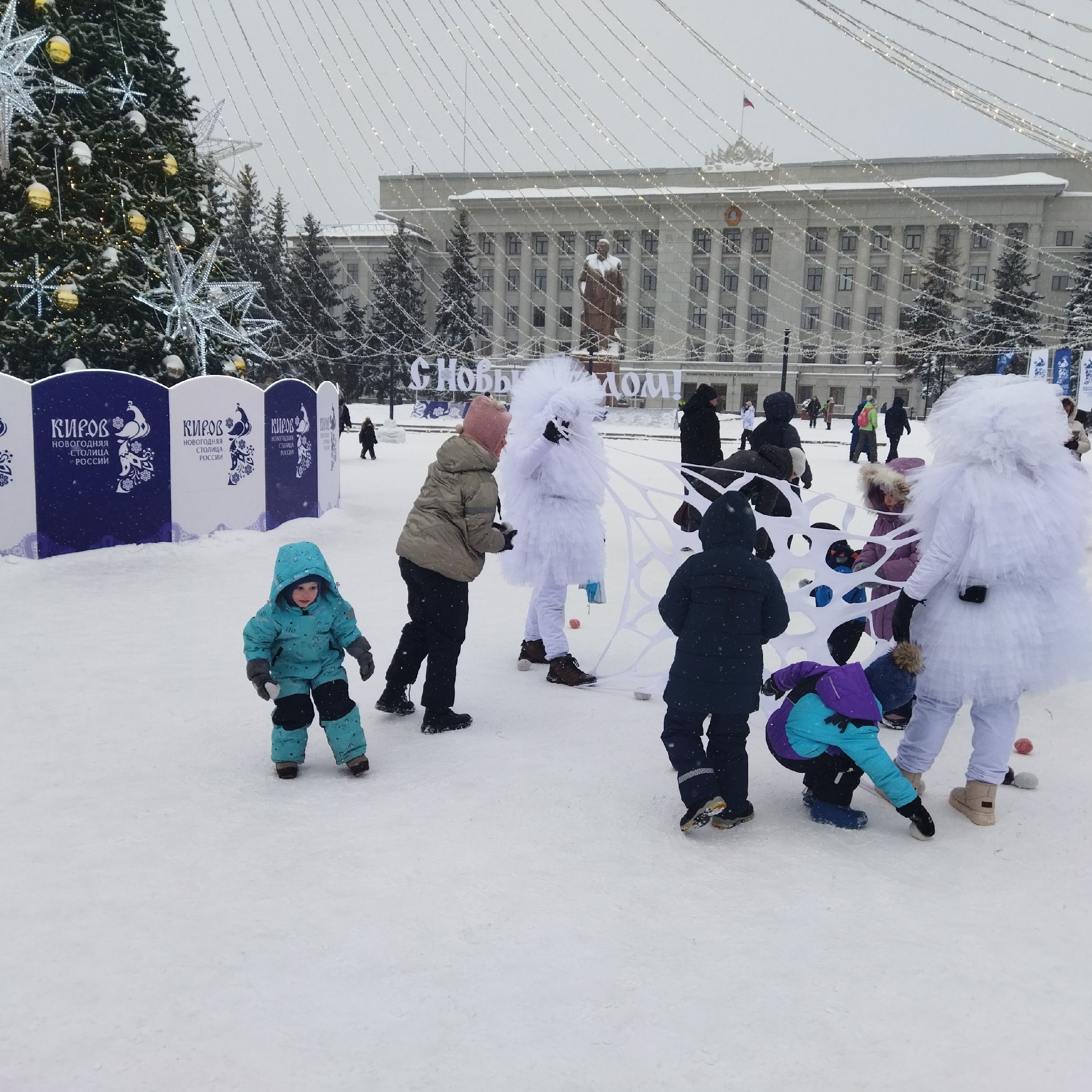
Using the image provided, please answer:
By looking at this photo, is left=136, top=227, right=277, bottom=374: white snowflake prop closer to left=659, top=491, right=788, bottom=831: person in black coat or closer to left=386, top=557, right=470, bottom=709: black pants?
left=386, top=557, right=470, bottom=709: black pants

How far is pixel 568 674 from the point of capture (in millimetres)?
5184

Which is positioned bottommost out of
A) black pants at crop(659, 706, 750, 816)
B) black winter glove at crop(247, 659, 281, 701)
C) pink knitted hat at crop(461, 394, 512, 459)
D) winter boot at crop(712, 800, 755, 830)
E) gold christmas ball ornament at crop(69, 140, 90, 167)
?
winter boot at crop(712, 800, 755, 830)

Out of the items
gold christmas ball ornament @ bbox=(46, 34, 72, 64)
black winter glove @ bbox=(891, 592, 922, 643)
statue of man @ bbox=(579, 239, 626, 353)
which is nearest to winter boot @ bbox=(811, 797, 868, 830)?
black winter glove @ bbox=(891, 592, 922, 643)

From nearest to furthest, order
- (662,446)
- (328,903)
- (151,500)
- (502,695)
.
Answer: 1. (328,903)
2. (502,695)
3. (151,500)
4. (662,446)

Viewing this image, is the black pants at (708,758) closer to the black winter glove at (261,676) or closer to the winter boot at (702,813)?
the winter boot at (702,813)

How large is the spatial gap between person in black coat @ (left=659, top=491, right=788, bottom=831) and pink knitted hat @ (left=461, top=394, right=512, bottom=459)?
1491 mm

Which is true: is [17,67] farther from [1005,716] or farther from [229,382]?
[1005,716]

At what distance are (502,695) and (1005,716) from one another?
259cm

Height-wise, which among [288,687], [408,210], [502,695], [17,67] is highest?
[408,210]

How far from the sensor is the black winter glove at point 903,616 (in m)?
3.48

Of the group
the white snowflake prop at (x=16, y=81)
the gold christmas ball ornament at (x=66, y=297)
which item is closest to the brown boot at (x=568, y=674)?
the gold christmas ball ornament at (x=66, y=297)

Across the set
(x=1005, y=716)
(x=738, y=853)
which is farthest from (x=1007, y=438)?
(x=738, y=853)

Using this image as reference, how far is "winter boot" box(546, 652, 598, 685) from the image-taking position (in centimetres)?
518

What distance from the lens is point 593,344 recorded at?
4569 centimetres
